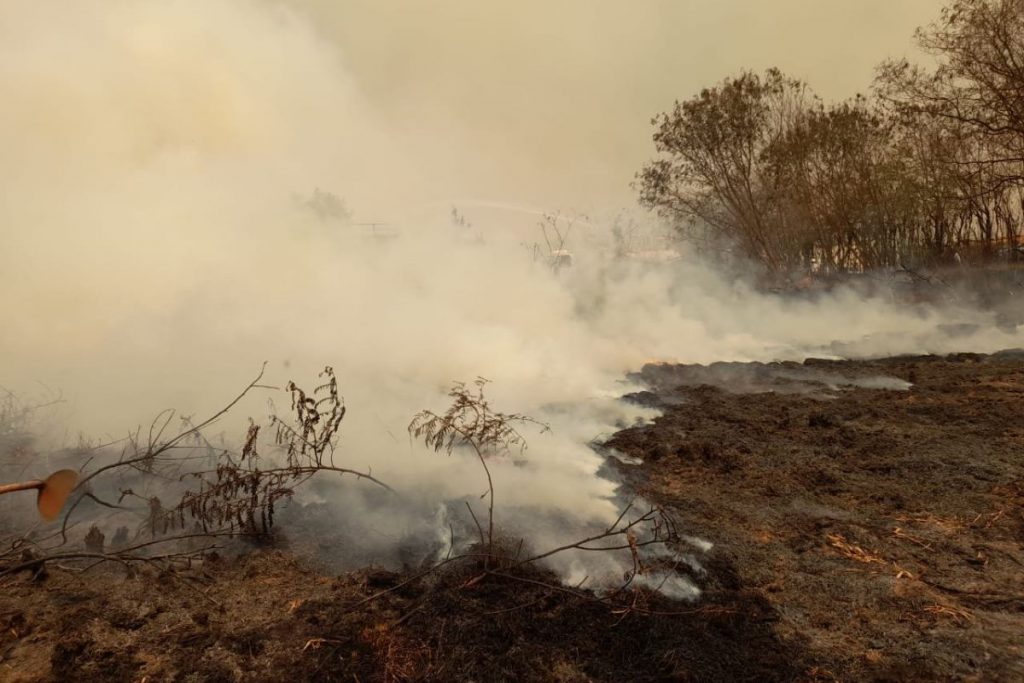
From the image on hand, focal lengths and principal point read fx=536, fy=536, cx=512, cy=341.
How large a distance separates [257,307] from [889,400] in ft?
30.1

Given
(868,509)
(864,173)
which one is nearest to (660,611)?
(868,509)

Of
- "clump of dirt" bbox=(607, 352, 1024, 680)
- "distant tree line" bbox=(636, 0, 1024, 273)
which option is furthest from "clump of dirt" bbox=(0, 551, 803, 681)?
"distant tree line" bbox=(636, 0, 1024, 273)

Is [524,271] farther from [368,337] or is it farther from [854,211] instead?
[854,211]

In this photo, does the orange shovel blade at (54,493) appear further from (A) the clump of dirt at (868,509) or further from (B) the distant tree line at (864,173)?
(B) the distant tree line at (864,173)

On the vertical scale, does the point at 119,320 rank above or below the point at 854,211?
below

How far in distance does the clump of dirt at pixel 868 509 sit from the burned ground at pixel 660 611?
0.06ft


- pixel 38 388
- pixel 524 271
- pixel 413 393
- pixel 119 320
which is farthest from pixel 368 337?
pixel 524 271

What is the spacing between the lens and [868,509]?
14.4ft

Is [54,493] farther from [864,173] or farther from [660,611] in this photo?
[864,173]

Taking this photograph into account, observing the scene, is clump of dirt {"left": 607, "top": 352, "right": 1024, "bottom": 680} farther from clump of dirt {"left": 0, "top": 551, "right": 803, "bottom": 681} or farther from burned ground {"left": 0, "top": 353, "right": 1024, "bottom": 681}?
clump of dirt {"left": 0, "top": 551, "right": 803, "bottom": 681}

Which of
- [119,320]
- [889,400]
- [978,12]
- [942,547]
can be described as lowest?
[942,547]

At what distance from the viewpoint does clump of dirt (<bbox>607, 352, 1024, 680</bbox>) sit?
283 centimetres

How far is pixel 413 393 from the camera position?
274 inches

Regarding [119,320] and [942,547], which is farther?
[119,320]
